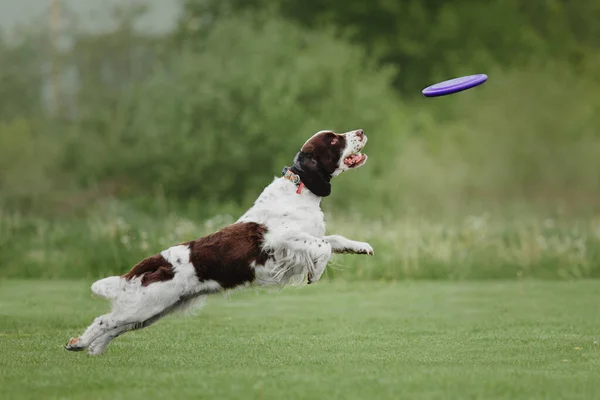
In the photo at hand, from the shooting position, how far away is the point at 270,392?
5.11 meters

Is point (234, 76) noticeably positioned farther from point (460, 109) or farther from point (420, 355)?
point (420, 355)

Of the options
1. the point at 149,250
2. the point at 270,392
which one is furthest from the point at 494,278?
the point at 270,392

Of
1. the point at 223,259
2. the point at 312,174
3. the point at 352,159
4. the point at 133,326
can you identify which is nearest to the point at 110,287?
the point at 133,326

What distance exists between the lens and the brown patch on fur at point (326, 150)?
22.0ft

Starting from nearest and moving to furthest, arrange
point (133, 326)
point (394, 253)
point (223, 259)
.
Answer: point (223, 259) < point (133, 326) < point (394, 253)

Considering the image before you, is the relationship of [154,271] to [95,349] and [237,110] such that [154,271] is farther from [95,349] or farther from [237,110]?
[237,110]

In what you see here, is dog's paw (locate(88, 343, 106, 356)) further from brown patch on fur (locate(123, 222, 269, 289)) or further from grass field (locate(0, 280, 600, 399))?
brown patch on fur (locate(123, 222, 269, 289))

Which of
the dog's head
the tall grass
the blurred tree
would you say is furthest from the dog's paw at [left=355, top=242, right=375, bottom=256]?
the blurred tree

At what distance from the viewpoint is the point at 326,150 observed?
6.73 metres

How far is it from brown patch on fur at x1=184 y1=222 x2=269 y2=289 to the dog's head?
51cm

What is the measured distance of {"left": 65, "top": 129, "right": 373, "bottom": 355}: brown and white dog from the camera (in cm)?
628

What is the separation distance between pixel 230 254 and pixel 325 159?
992 mm

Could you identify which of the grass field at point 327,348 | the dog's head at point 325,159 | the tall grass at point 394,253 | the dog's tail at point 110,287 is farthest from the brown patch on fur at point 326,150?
the tall grass at point 394,253

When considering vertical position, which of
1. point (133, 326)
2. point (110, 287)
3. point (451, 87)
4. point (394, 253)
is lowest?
point (133, 326)
